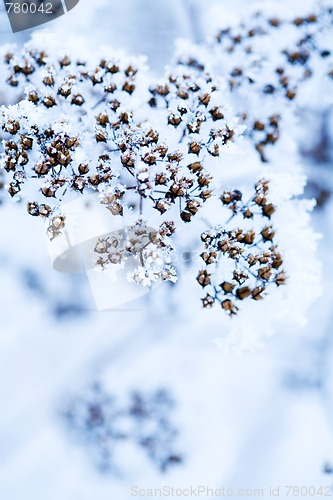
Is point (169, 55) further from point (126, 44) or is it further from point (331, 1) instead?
point (331, 1)

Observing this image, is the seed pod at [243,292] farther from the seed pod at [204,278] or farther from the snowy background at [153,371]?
the snowy background at [153,371]

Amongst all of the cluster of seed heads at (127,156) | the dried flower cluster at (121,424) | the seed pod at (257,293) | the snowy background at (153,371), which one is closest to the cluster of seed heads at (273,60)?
the snowy background at (153,371)

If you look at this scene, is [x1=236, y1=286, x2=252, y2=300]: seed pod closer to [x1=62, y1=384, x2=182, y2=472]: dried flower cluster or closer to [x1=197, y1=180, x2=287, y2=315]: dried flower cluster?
[x1=197, y1=180, x2=287, y2=315]: dried flower cluster

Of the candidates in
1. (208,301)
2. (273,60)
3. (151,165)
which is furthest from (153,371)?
(273,60)

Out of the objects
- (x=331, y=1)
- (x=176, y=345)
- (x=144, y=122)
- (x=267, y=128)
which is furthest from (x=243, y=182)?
(x=331, y=1)

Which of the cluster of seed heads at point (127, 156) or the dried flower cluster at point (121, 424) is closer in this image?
the cluster of seed heads at point (127, 156)
